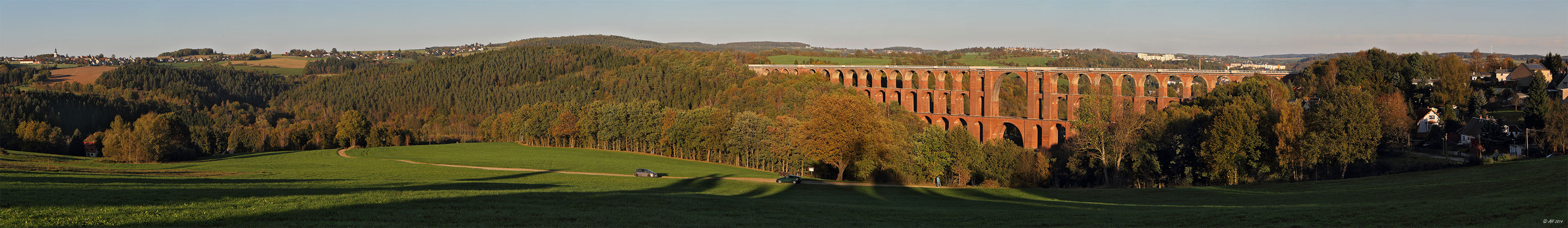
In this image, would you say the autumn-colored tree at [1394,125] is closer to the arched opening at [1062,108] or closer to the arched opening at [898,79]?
the arched opening at [1062,108]

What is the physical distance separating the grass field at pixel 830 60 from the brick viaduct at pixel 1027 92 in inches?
1286

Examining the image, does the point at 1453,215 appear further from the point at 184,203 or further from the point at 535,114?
the point at 535,114

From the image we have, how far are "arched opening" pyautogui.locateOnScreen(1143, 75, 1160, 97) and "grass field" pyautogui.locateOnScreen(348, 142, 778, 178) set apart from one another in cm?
4272

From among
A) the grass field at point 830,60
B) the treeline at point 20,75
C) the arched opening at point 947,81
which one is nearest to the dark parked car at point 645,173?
the arched opening at point 947,81

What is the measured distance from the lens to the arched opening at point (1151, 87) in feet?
259

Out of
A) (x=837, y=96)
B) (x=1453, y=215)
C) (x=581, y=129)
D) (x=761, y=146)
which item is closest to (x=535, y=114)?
(x=581, y=129)

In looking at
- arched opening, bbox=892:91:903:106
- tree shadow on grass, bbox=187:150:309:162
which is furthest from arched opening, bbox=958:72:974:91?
tree shadow on grass, bbox=187:150:309:162

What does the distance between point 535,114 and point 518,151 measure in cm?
1948

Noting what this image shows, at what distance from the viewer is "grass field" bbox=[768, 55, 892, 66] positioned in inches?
5822

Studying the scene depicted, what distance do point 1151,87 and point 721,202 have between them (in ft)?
343

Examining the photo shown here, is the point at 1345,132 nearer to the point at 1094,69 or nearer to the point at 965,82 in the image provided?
the point at 1094,69

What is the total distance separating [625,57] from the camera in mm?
181000

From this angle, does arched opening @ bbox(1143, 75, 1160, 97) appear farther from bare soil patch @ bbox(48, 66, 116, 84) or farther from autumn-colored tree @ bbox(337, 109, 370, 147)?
Answer: bare soil patch @ bbox(48, 66, 116, 84)

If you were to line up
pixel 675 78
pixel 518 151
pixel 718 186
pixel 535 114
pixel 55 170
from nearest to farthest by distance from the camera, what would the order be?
pixel 55 170
pixel 718 186
pixel 518 151
pixel 535 114
pixel 675 78
